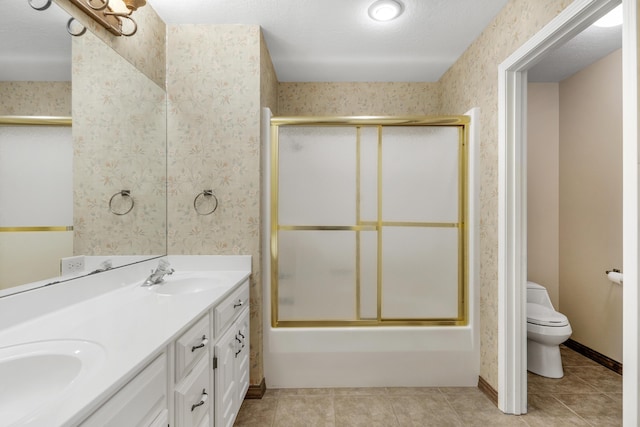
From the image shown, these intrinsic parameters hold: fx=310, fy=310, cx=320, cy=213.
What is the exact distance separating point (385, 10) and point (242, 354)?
2.27 meters

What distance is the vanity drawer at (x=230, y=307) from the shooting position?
4.77ft

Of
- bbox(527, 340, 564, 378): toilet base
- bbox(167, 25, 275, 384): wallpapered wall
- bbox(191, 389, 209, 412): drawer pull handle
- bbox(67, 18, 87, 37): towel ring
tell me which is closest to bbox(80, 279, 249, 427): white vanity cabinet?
bbox(191, 389, 209, 412): drawer pull handle

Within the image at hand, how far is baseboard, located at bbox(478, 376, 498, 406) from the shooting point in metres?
2.01

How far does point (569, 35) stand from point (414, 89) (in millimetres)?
1615

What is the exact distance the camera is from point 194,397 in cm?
120

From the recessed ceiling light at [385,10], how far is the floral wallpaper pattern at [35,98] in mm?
1683

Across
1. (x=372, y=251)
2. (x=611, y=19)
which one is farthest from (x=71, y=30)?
(x=611, y=19)

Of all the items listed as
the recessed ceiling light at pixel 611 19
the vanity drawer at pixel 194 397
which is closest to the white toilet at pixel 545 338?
the recessed ceiling light at pixel 611 19

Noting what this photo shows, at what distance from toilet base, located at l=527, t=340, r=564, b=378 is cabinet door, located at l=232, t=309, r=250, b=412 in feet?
7.07

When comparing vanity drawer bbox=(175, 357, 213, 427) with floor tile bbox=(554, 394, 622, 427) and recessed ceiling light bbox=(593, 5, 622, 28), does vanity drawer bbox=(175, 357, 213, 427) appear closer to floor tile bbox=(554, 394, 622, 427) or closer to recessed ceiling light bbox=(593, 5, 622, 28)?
floor tile bbox=(554, 394, 622, 427)

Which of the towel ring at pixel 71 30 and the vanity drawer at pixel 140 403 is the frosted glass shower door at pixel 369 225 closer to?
the towel ring at pixel 71 30

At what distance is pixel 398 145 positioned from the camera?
2270 mm

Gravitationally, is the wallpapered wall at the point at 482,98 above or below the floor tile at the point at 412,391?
above

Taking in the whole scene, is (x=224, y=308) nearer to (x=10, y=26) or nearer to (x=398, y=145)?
(x=10, y=26)
